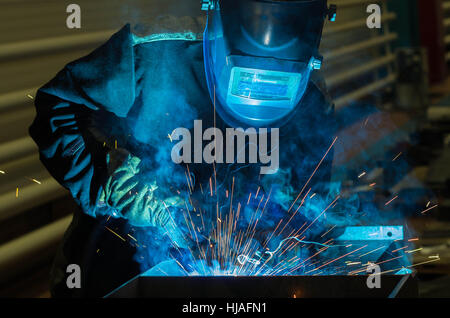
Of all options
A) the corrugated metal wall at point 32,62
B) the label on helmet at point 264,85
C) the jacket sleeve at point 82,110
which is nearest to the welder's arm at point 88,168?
the jacket sleeve at point 82,110

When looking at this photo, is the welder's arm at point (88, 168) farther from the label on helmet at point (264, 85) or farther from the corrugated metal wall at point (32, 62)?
the corrugated metal wall at point (32, 62)

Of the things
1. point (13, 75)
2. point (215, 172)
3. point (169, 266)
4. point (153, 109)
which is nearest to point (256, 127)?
point (215, 172)

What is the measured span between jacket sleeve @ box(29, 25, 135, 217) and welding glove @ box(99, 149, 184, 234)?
0.13 ft

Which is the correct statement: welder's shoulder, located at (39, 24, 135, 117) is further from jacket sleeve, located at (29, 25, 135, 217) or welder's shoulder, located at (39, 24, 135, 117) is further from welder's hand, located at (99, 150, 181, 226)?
welder's hand, located at (99, 150, 181, 226)

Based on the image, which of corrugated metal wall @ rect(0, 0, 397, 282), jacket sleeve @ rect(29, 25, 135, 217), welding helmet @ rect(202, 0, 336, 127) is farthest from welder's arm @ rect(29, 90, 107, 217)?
corrugated metal wall @ rect(0, 0, 397, 282)

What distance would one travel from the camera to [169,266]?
4.36ft

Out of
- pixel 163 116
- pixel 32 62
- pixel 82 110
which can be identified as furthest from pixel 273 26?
pixel 32 62

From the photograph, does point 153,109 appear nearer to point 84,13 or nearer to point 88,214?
point 88,214

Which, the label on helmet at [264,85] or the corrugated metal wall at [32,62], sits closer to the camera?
the label on helmet at [264,85]

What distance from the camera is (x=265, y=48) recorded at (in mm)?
1378

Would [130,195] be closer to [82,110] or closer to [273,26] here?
[82,110]

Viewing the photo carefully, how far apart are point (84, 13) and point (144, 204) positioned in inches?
53.2

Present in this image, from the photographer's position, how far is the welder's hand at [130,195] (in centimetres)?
137

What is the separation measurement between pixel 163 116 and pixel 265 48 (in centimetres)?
39
